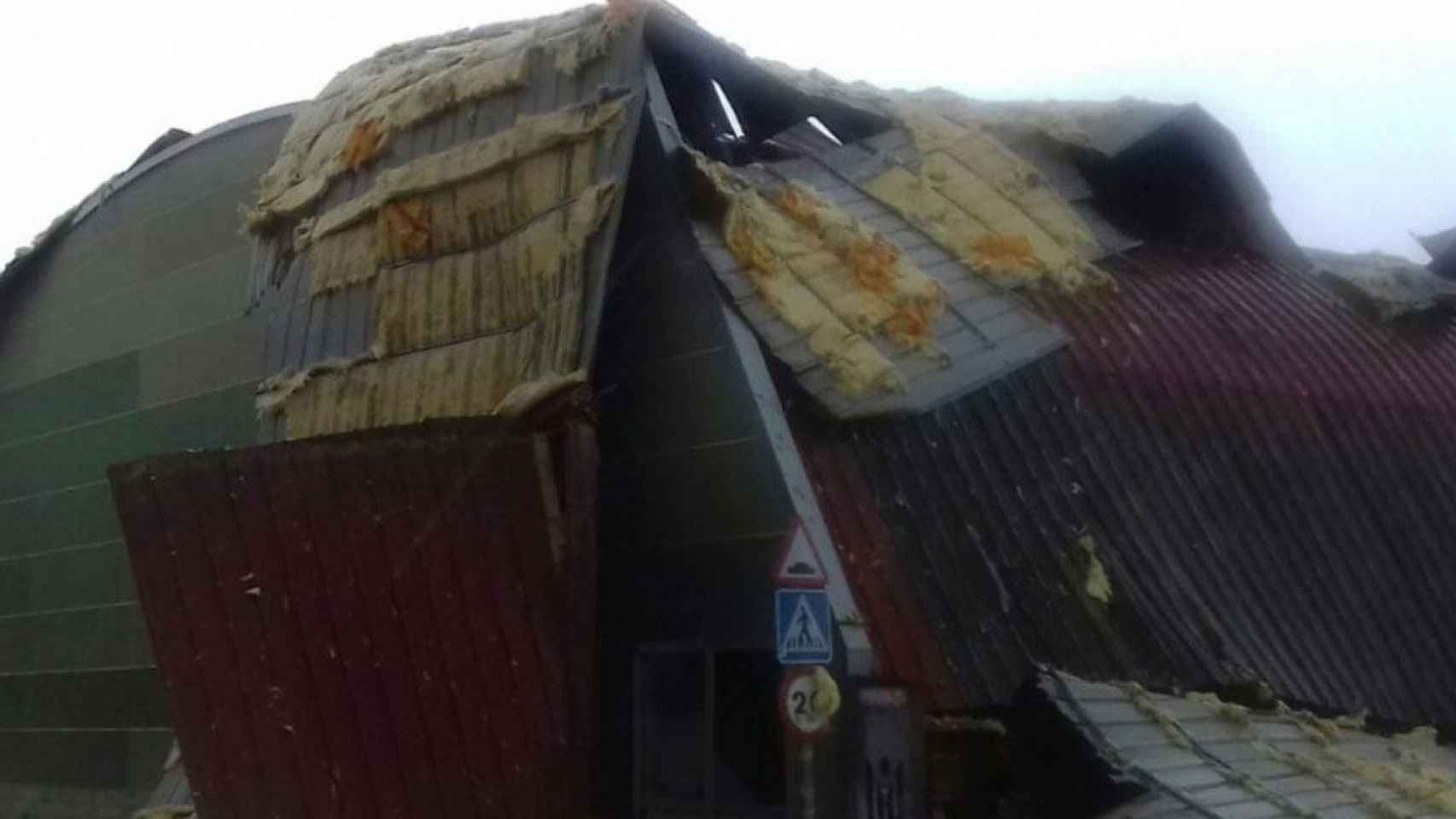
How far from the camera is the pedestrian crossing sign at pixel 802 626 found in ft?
26.0

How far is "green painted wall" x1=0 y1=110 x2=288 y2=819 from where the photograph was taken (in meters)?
15.0

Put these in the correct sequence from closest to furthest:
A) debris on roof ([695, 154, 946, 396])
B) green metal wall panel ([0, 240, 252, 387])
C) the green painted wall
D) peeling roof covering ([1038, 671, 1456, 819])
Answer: peeling roof covering ([1038, 671, 1456, 819])
debris on roof ([695, 154, 946, 396])
green metal wall panel ([0, 240, 252, 387])
the green painted wall

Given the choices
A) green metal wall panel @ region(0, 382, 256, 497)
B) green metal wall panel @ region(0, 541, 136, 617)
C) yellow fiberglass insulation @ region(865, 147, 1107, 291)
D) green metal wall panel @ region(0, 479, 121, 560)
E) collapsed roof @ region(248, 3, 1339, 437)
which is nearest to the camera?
collapsed roof @ region(248, 3, 1339, 437)

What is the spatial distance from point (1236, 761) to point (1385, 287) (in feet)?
30.4

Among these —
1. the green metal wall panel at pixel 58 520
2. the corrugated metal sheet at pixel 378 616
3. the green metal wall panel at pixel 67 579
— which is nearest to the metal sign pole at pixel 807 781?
the corrugated metal sheet at pixel 378 616

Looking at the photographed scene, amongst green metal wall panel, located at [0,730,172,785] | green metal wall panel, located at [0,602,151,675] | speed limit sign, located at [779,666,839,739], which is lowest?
green metal wall panel, located at [0,730,172,785]

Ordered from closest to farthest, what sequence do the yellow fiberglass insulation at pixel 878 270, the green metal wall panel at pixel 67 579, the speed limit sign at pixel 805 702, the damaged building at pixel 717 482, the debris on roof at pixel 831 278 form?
the speed limit sign at pixel 805 702 < the damaged building at pixel 717 482 < the debris on roof at pixel 831 278 < the yellow fiberglass insulation at pixel 878 270 < the green metal wall panel at pixel 67 579

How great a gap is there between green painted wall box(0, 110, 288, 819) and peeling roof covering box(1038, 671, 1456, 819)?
25.3 feet

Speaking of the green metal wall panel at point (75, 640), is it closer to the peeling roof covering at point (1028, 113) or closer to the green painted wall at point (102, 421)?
the green painted wall at point (102, 421)

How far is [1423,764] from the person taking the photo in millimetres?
10719

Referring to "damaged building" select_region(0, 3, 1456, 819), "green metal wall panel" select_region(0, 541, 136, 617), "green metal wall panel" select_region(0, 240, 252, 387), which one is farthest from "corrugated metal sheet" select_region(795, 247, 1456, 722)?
"green metal wall panel" select_region(0, 541, 136, 617)

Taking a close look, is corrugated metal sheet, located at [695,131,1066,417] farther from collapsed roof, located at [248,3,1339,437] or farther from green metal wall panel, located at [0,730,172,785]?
green metal wall panel, located at [0,730,172,785]

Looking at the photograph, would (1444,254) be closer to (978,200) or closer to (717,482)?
(978,200)

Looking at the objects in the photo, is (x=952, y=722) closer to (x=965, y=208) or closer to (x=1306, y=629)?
(x=1306, y=629)
